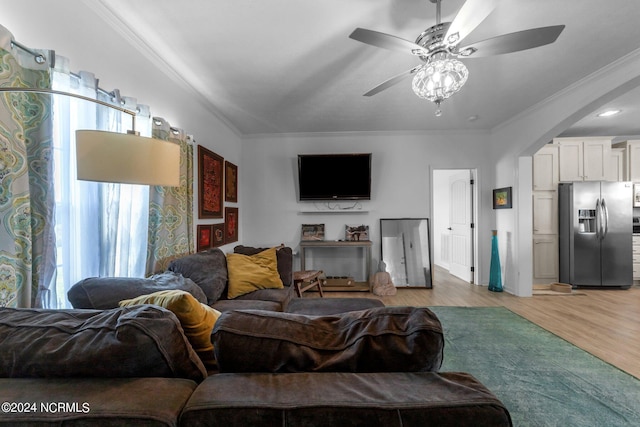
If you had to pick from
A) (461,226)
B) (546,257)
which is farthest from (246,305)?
(546,257)

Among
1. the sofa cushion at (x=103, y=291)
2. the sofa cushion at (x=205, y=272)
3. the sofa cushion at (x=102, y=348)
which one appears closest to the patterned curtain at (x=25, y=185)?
the sofa cushion at (x=103, y=291)

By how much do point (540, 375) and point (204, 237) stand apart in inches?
129

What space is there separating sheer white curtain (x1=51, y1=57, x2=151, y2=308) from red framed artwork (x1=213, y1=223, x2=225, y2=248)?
51.5 inches

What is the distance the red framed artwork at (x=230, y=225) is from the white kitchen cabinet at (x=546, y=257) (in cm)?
482

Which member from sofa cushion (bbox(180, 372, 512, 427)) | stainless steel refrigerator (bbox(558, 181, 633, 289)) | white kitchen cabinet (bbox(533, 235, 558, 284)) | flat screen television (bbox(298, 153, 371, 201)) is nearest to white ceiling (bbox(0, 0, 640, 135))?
flat screen television (bbox(298, 153, 371, 201))

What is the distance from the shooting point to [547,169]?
4281mm

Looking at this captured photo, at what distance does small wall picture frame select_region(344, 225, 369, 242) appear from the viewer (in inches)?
174

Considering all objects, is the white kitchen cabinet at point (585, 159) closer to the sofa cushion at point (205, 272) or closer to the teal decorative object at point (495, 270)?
the teal decorative object at point (495, 270)

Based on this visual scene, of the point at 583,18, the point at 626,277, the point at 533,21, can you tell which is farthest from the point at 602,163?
the point at 533,21

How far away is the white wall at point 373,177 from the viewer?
14.5ft

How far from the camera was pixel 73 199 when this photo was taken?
151cm

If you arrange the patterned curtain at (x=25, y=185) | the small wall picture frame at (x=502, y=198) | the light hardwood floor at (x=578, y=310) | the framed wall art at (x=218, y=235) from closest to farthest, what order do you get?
the patterned curtain at (x=25, y=185)
the light hardwood floor at (x=578, y=310)
the framed wall art at (x=218, y=235)
the small wall picture frame at (x=502, y=198)

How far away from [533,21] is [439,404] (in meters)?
2.54

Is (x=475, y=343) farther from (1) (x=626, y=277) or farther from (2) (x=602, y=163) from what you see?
(2) (x=602, y=163)
